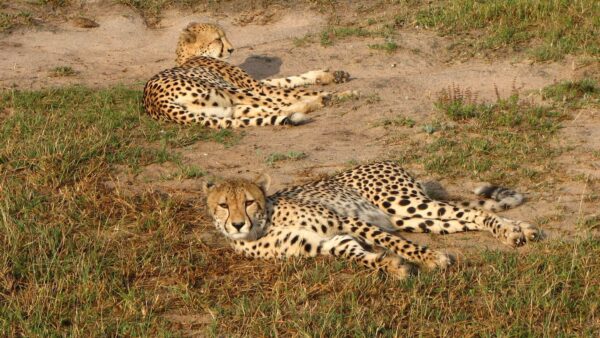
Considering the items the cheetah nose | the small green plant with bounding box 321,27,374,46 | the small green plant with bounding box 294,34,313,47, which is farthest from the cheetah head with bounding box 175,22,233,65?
the cheetah nose

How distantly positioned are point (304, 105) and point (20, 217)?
3706 millimetres

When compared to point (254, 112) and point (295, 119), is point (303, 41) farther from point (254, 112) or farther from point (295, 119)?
point (295, 119)

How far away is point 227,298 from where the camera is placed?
4770mm

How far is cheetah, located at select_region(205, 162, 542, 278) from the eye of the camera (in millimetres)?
5191

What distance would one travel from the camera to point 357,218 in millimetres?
5777

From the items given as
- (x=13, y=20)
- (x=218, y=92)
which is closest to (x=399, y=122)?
(x=218, y=92)

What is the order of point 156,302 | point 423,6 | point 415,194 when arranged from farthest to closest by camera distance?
point 423,6, point 415,194, point 156,302

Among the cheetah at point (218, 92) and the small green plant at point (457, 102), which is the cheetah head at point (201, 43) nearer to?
the cheetah at point (218, 92)

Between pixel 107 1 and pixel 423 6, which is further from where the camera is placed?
pixel 107 1

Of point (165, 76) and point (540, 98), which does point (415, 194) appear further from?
point (165, 76)

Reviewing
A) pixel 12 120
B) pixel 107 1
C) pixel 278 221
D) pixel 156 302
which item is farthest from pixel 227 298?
pixel 107 1

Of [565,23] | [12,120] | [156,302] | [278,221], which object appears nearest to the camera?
[156,302]

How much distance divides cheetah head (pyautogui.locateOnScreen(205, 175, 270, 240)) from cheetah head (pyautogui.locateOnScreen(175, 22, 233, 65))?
505 centimetres

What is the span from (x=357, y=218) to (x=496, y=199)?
42.8 inches
